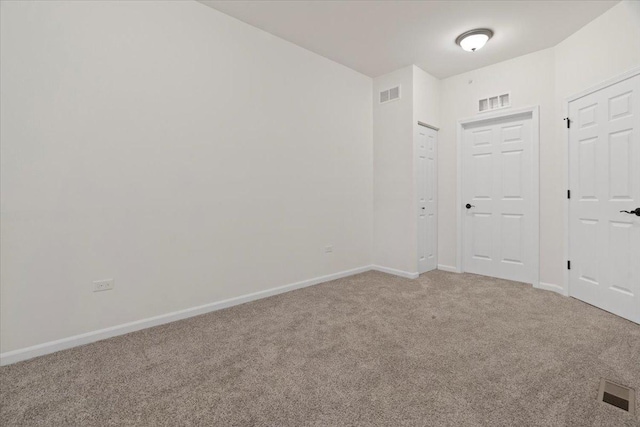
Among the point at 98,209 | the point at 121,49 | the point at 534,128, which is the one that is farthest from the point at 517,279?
the point at 121,49

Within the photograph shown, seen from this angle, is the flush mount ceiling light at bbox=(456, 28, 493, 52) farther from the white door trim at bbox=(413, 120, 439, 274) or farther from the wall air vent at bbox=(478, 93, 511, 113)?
the white door trim at bbox=(413, 120, 439, 274)

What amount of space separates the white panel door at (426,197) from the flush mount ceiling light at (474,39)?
114cm

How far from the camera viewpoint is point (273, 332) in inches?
101

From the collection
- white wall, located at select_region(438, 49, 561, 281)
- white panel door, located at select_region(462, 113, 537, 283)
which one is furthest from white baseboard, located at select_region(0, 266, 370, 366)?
white panel door, located at select_region(462, 113, 537, 283)

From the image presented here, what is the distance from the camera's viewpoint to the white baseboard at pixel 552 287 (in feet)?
11.7

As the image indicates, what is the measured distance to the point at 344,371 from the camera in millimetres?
1979

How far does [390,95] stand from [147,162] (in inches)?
137

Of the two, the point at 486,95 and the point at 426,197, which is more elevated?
the point at 486,95

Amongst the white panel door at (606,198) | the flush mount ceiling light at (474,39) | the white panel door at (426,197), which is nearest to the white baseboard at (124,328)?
the white panel door at (426,197)

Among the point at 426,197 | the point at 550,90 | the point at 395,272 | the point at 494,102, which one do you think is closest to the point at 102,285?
the point at 395,272

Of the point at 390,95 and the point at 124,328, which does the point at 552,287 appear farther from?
the point at 124,328

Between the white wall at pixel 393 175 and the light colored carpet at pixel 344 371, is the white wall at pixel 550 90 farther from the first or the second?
the light colored carpet at pixel 344 371

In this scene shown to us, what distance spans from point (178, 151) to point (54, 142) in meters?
0.88

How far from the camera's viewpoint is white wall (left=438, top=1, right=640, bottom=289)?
2924 mm
